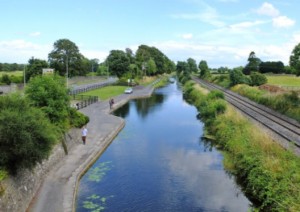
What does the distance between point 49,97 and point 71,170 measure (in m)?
6.54

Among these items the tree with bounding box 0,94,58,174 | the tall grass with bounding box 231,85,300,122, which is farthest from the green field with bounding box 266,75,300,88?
the tree with bounding box 0,94,58,174

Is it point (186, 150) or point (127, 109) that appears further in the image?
point (127, 109)

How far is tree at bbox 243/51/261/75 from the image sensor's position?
14725cm

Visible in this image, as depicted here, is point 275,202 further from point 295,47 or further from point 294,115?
point 295,47

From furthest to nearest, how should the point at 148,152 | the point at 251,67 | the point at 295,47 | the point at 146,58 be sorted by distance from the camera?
the point at 146,58
the point at 251,67
the point at 295,47
the point at 148,152

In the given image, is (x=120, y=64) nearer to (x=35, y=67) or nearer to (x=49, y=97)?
(x=35, y=67)

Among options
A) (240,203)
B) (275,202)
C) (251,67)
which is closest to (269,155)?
(240,203)

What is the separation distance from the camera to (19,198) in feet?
57.0

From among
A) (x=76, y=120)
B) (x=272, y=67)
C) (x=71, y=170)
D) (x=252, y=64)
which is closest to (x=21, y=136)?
(x=71, y=170)

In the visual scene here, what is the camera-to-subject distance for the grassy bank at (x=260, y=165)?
17.6 m

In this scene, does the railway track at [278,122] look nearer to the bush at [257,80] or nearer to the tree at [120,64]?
the bush at [257,80]

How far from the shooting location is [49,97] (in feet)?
88.7

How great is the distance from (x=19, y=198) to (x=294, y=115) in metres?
34.2

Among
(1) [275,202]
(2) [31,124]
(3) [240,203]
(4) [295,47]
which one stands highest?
(4) [295,47]
